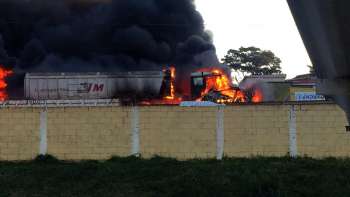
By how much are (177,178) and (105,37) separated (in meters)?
30.8

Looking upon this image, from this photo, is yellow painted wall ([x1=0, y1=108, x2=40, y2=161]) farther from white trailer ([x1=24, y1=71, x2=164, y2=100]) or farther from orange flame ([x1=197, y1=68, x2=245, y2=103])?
white trailer ([x1=24, y1=71, x2=164, y2=100])

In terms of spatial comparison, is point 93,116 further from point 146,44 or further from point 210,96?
point 146,44

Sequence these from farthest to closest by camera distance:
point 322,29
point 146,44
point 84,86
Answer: point 146,44 < point 84,86 < point 322,29

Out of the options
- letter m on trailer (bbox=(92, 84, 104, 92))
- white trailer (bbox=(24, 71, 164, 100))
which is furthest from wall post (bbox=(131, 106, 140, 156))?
letter m on trailer (bbox=(92, 84, 104, 92))

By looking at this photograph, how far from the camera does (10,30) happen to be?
1542 inches

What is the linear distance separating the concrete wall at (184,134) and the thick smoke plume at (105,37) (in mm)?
22923

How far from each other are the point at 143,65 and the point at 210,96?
12.8 meters

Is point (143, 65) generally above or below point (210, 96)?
above

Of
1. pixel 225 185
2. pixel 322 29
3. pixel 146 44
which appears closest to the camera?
pixel 322 29

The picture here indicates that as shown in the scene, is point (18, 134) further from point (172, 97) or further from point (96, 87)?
point (172, 97)

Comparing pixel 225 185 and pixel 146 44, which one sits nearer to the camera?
pixel 225 185

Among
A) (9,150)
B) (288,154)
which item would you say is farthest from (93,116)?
(288,154)

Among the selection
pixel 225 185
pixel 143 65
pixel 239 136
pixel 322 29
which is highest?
pixel 143 65

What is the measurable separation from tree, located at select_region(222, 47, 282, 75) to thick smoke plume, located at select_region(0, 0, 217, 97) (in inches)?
582
